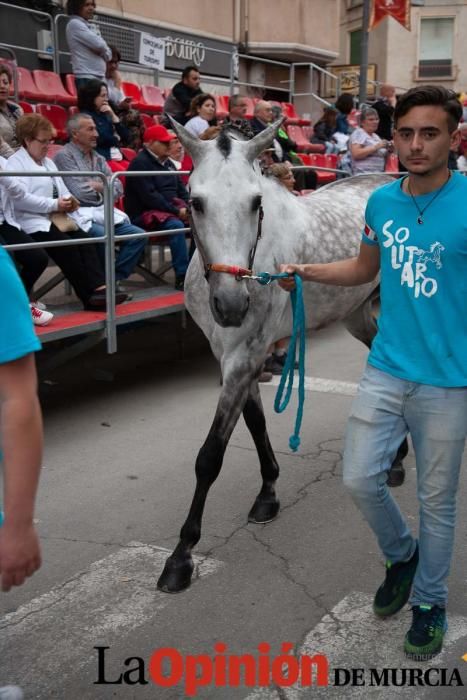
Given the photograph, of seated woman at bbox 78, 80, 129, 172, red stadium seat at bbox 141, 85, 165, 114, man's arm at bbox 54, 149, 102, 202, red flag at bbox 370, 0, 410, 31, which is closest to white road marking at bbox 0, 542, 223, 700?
man's arm at bbox 54, 149, 102, 202

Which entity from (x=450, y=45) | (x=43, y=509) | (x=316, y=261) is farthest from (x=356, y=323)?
(x=450, y=45)

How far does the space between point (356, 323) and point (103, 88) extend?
15.6 ft

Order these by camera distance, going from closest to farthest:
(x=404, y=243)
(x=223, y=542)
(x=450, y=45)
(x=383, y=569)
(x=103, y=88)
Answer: (x=404, y=243), (x=383, y=569), (x=223, y=542), (x=103, y=88), (x=450, y=45)

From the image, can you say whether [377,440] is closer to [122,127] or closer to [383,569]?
[383,569]

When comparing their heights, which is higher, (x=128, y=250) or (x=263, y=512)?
(x=128, y=250)

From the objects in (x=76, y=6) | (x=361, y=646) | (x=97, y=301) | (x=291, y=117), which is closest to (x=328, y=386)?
(x=97, y=301)

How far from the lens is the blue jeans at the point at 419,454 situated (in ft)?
9.52

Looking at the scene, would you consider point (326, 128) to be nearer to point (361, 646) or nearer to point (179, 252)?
point (179, 252)

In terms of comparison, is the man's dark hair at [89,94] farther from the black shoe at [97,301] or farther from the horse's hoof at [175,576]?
the horse's hoof at [175,576]

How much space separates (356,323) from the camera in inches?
222

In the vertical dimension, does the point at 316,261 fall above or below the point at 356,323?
above

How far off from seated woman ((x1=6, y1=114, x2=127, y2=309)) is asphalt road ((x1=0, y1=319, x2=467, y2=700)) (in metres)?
1.07

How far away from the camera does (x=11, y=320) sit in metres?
1.80

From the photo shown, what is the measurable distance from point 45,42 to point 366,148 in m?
6.75
